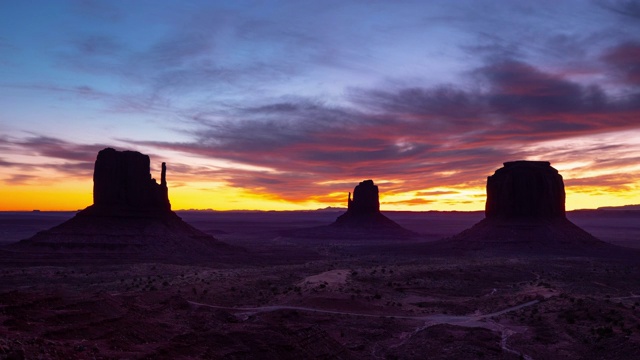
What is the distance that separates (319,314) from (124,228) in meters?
57.5

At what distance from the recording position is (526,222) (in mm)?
104000

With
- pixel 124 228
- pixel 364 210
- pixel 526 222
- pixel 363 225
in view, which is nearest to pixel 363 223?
pixel 363 225

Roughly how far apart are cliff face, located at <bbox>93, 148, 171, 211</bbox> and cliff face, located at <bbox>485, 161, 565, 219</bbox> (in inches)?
2664

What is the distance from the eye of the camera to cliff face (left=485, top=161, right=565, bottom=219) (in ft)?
343

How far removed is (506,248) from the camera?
94.1 m

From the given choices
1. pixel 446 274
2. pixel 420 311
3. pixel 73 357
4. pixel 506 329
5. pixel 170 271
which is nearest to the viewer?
pixel 73 357

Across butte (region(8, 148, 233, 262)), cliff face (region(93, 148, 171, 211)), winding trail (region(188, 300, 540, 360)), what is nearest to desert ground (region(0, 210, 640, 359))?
winding trail (region(188, 300, 540, 360))

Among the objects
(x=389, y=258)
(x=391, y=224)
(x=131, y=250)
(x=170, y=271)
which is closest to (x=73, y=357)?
(x=170, y=271)

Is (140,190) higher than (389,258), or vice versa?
(140,190)

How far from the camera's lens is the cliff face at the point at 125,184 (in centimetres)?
8825

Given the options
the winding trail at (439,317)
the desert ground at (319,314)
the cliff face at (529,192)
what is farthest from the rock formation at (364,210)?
the winding trail at (439,317)

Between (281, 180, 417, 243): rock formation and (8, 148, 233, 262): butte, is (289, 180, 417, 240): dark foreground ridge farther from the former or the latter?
(8, 148, 233, 262): butte

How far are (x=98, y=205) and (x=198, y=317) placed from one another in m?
62.2

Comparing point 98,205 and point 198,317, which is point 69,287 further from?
point 98,205
